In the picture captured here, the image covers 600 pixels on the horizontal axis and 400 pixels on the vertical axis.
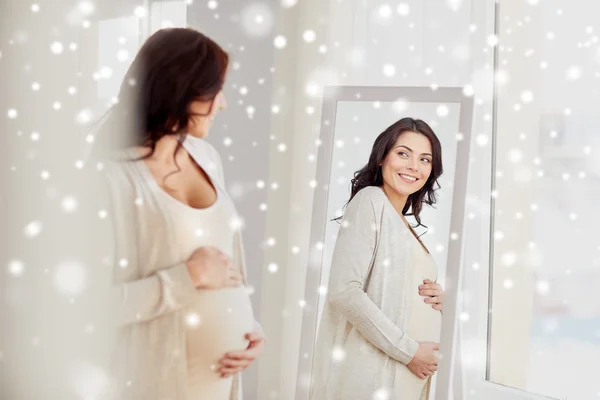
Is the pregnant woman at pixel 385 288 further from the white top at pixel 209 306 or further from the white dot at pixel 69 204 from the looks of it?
the white dot at pixel 69 204

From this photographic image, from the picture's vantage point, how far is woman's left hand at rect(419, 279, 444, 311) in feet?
4.53

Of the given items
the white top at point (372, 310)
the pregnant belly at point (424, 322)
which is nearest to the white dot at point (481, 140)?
the white top at point (372, 310)

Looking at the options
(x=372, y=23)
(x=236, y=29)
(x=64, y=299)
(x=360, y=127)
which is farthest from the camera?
(x=372, y=23)

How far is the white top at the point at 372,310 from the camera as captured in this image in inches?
54.4

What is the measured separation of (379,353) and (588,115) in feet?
2.53

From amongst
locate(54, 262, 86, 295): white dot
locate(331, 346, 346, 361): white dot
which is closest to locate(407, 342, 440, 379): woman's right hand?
locate(331, 346, 346, 361): white dot

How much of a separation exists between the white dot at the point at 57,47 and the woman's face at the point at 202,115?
0.26m

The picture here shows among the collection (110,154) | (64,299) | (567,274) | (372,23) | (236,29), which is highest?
(372,23)

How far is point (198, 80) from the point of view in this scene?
3.96 feet

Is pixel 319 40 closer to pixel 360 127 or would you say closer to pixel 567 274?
pixel 360 127

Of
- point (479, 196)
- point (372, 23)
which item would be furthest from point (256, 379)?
point (372, 23)

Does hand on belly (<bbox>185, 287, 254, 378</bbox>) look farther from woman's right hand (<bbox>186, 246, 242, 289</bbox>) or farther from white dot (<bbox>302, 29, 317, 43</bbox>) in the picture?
white dot (<bbox>302, 29, 317, 43</bbox>)

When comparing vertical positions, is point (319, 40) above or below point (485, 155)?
above

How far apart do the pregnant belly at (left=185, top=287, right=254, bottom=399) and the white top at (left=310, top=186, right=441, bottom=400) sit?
257 millimetres
